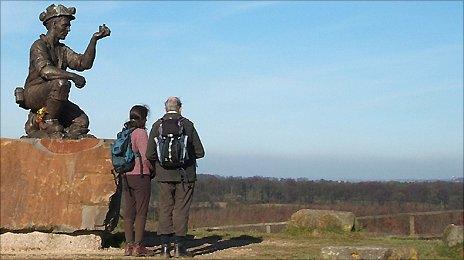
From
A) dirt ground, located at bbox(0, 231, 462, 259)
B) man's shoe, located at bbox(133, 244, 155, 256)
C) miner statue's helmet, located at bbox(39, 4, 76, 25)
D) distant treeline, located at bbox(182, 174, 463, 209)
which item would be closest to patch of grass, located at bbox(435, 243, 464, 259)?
dirt ground, located at bbox(0, 231, 462, 259)

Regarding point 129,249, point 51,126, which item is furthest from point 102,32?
point 129,249

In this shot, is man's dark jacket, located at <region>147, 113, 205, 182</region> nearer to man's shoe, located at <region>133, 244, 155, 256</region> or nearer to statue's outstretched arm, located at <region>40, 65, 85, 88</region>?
man's shoe, located at <region>133, 244, 155, 256</region>

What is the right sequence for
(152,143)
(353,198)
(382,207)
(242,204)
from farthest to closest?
(353,198)
(382,207)
(242,204)
(152,143)

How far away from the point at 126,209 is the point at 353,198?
41167 mm

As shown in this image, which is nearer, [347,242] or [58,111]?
[58,111]

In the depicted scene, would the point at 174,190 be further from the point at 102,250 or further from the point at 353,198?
the point at 353,198

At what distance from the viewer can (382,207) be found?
42.5 meters

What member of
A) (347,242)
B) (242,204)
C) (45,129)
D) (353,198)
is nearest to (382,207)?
(353,198)

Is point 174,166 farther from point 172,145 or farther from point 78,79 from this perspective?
point 78,79

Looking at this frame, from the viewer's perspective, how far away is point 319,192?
47500 mm

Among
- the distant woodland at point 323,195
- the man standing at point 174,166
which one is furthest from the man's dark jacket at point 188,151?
the distant woodland at point 323,195

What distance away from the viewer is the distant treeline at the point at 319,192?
43688 mm

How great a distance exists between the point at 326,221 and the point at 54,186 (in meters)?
4.54

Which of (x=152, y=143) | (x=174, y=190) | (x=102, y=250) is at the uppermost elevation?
(x=152, y=143)
